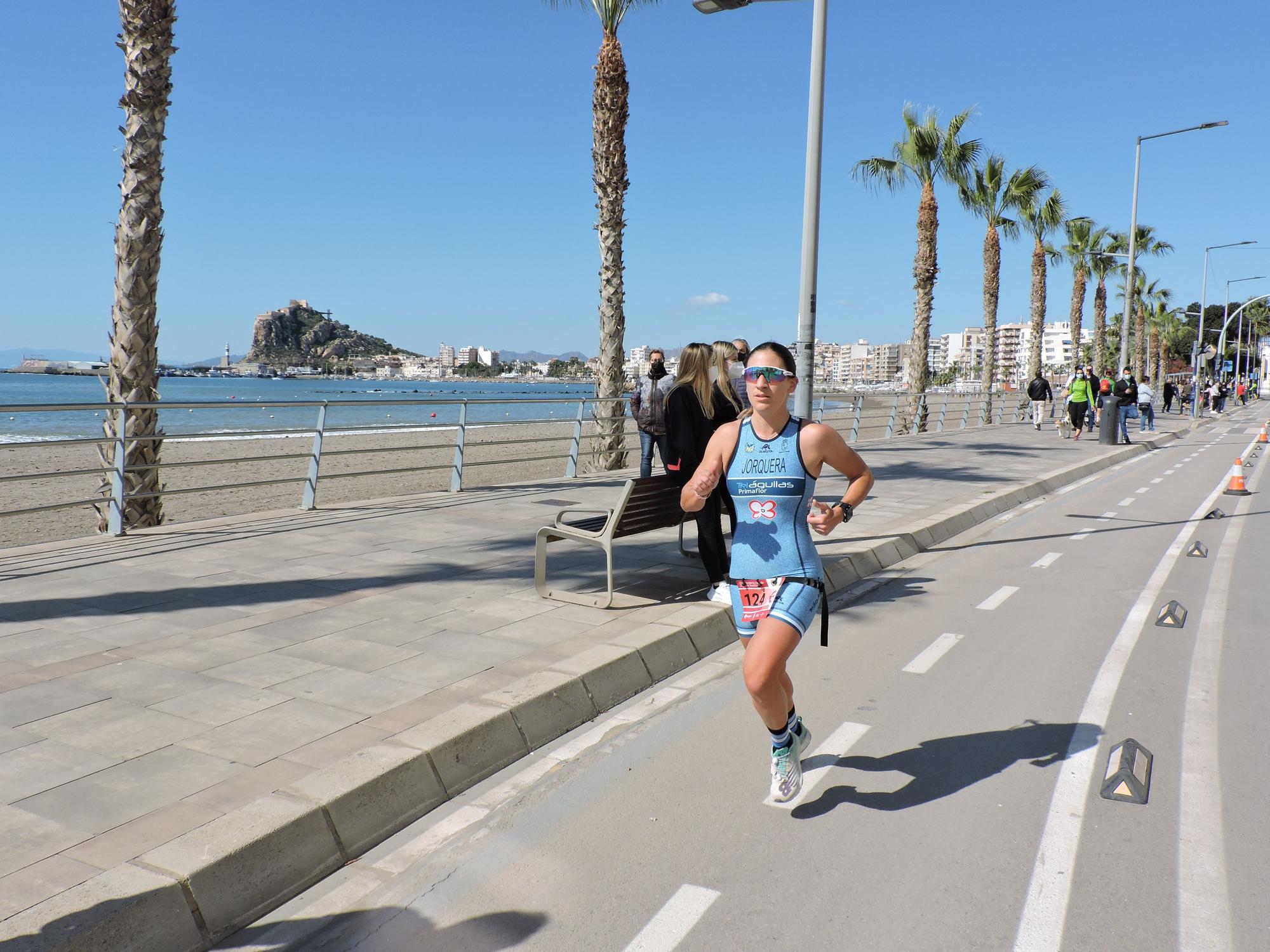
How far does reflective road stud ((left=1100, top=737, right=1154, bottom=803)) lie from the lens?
13.2 feet

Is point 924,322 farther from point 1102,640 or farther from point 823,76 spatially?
point 1102,640

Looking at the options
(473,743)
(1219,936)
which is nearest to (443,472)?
(473,743)

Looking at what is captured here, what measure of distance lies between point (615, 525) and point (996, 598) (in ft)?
10.9

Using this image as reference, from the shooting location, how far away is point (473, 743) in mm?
4211

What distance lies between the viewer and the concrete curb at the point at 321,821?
277 cm

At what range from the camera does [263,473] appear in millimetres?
24703

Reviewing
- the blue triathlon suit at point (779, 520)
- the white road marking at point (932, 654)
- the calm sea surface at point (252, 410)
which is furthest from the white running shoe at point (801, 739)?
the calm sea surface at point (252, 410)

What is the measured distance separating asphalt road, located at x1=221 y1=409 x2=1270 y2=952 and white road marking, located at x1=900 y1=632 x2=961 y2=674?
0.03 metres

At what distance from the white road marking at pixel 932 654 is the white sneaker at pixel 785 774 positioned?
2.12 m

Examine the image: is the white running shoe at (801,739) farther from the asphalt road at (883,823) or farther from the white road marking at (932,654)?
the white road marking at (932,654)

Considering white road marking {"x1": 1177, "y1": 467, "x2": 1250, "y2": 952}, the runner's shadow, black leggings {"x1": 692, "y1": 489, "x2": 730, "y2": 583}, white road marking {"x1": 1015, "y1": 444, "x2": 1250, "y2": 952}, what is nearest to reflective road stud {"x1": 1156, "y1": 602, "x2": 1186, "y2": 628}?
white road marking {"x1": 1177, "y1": 467, "x2": 1250, "y2": 952}

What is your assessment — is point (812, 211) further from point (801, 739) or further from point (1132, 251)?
point (1132, 251)

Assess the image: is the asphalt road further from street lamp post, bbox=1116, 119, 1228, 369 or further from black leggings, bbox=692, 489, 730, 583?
street lamp post, bbox=1116, 119, 1228, 369

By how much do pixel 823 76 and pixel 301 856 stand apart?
27.5 feet
